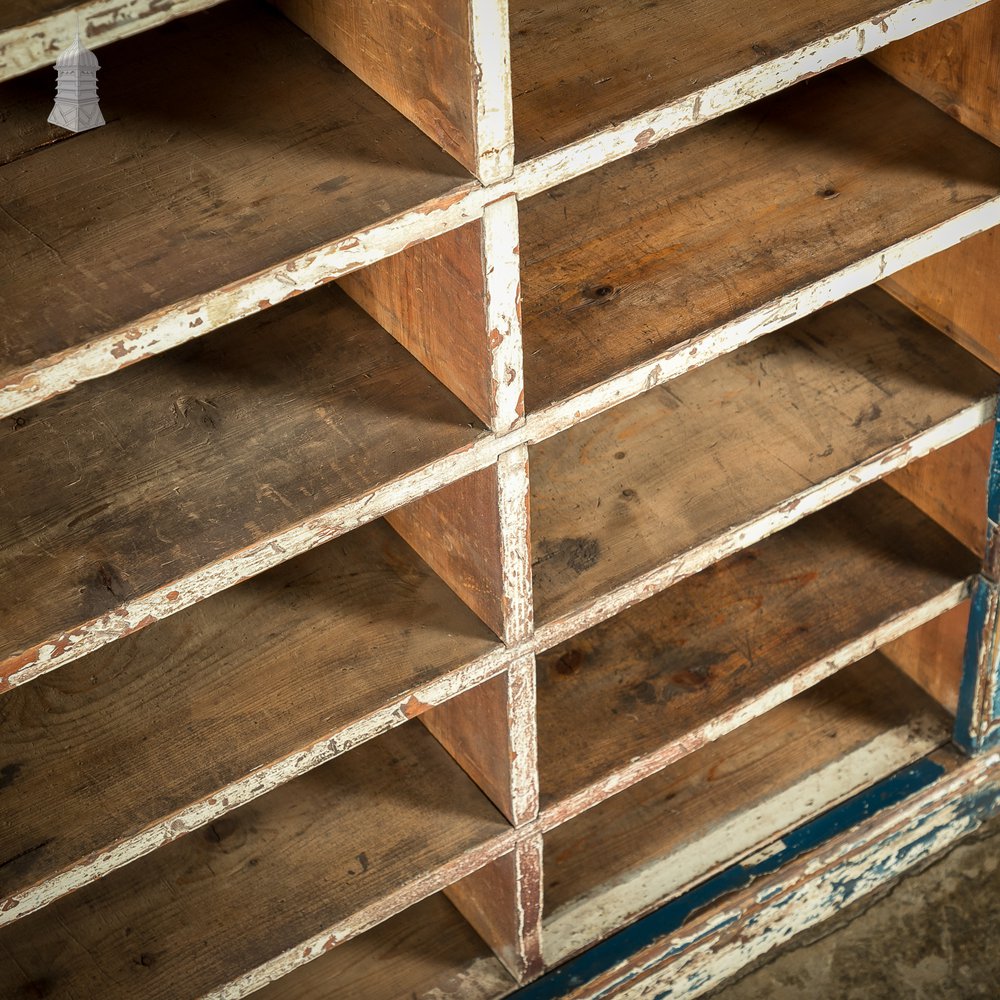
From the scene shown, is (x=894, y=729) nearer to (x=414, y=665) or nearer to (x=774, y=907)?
(x=774, y=907)

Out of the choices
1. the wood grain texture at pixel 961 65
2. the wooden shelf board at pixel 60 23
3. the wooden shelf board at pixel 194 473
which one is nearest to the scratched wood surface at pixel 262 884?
the wooden shelf board at pixel 194 473

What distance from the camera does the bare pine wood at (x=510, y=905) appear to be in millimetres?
2561

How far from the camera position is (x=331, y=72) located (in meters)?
1.85

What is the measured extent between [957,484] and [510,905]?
1.05 metres

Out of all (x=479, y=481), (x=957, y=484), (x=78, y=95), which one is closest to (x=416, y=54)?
(x=78, y=95)

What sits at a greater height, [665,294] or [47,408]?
[47,408]

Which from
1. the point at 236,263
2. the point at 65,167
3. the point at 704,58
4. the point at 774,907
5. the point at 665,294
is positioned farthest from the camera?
the point at 774,907

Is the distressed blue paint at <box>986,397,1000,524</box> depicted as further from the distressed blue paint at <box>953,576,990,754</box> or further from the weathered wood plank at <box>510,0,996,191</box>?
the weathered wood plank at <box>510,0,996,191</box>

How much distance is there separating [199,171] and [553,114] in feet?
1.31

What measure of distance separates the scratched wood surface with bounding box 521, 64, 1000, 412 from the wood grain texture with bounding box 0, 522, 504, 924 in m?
0.44

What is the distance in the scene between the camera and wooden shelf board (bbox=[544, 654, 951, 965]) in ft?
9.55

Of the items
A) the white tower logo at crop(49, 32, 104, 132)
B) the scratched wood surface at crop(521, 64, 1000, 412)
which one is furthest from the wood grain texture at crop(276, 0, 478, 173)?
the scratched wood surface at crop(521, 64, 1000, 412)

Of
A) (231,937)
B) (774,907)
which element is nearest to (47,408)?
(231,937)

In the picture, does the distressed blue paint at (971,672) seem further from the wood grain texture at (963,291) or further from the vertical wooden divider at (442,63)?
the vertical wooden divider at (442,63)
